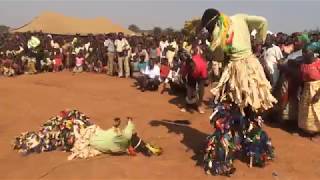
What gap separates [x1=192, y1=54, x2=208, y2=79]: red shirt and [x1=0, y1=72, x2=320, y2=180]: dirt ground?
74cm

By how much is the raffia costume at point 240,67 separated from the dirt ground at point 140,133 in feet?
3.17

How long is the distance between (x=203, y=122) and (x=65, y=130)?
8.53 feet

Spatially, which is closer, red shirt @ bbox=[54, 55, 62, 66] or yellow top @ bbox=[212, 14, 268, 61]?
yellow top @ bbox=[212, 14, 268, 61]

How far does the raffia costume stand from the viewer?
5.97 m

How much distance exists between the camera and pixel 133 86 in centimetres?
1427

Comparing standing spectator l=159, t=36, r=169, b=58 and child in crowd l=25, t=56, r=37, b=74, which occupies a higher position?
standing spectator l=159, t=36, r=169, b=58

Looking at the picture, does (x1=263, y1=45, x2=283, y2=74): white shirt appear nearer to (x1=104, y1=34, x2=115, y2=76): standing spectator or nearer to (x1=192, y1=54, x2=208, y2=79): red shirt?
(x1=192, y1=54, x2=208, y2=79): red shirt

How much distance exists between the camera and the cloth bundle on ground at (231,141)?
6141 mm

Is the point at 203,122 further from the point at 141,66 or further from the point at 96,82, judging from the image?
the point at 96,82

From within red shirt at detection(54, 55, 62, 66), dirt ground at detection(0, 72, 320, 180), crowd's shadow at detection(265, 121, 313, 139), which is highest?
red shirt at detection(54, 55, 62, 66)

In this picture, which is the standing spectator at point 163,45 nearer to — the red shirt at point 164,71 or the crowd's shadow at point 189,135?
the red shirt at point 164,71

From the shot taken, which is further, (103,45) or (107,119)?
(103,45)

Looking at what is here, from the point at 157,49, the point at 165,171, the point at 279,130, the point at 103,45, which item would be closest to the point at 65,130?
the point at 165,171

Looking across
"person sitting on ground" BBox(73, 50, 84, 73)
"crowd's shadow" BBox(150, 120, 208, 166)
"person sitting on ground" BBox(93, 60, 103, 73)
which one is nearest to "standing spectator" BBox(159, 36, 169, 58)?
"person sitting on ground" BBox(93, 60, 103, 73)
